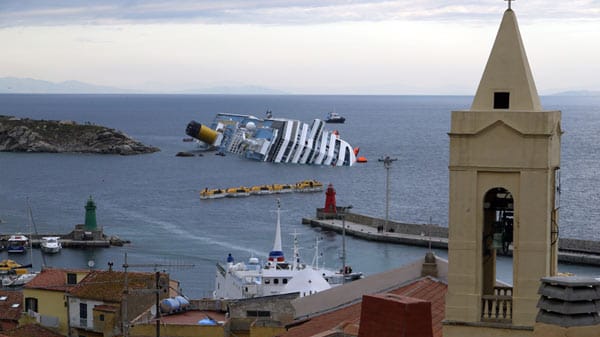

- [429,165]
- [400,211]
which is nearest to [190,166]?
[429,165]

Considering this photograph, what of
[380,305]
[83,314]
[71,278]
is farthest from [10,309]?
[380,305]

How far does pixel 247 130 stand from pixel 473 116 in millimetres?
117038

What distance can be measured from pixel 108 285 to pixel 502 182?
58.3 ft

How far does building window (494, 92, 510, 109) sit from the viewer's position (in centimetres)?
1103

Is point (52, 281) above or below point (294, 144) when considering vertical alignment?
below

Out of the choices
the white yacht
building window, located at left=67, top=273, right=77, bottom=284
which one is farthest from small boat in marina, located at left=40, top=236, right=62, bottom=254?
building window, located at left=67, top=273, right=77, bottom=284

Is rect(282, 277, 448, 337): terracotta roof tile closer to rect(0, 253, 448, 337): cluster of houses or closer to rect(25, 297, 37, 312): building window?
rect(0, 253, 448, 337): cluster of houses

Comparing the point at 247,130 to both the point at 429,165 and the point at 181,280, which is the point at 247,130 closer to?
the point at 429,165

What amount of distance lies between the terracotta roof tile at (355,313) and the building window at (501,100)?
11.2ft

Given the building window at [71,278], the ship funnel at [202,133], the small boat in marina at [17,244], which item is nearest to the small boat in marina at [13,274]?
the small boat in marina at [17,244]

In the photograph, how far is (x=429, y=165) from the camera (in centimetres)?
11425

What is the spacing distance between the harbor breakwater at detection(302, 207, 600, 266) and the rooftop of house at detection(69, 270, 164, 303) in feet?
91.1

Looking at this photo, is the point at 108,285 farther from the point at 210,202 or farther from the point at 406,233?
the point at 210,202

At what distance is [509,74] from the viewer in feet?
36.1
